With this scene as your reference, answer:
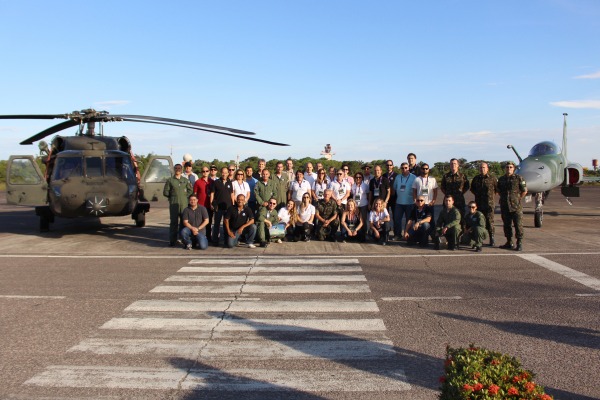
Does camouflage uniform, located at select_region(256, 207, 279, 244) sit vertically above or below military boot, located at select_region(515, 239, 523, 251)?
above

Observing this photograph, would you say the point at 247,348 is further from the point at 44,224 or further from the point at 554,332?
the point at 44,224

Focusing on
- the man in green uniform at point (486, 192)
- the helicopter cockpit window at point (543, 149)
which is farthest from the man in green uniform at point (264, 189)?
the helicopter cockpit window at point (543, 149)

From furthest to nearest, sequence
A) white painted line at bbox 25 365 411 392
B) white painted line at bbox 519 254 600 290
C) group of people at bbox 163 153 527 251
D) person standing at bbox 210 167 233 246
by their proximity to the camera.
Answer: person standing at bbox 210 167 233 246 < group of people at bbox 163 153 527 251 < white painted line at bbox 519 254 600 290 < white painted line at bbox 25 365 411 392

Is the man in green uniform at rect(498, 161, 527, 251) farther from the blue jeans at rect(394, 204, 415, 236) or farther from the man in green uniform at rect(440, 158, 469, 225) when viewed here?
the blue jeans at rect(394, 204, 415, 236)

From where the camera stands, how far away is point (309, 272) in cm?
1009

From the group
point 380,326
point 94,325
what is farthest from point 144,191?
point 380,326

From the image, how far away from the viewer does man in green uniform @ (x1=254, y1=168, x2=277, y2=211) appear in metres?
13.4

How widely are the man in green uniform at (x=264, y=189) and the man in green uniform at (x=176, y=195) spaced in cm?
172

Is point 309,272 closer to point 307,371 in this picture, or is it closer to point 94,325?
point 94,325

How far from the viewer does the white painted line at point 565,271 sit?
8891 millimetres

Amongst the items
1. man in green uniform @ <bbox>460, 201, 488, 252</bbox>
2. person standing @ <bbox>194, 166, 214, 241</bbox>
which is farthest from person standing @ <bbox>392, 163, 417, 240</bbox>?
person standing @ <bbox>194, 166, 214, 241</bbox>

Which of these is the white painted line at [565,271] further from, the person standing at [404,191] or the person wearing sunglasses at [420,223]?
the person standing at [404,191]

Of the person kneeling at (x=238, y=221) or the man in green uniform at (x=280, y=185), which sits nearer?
the person kneeling at (x=238, y=221)

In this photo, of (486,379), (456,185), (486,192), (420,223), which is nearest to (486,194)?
(486,192)
